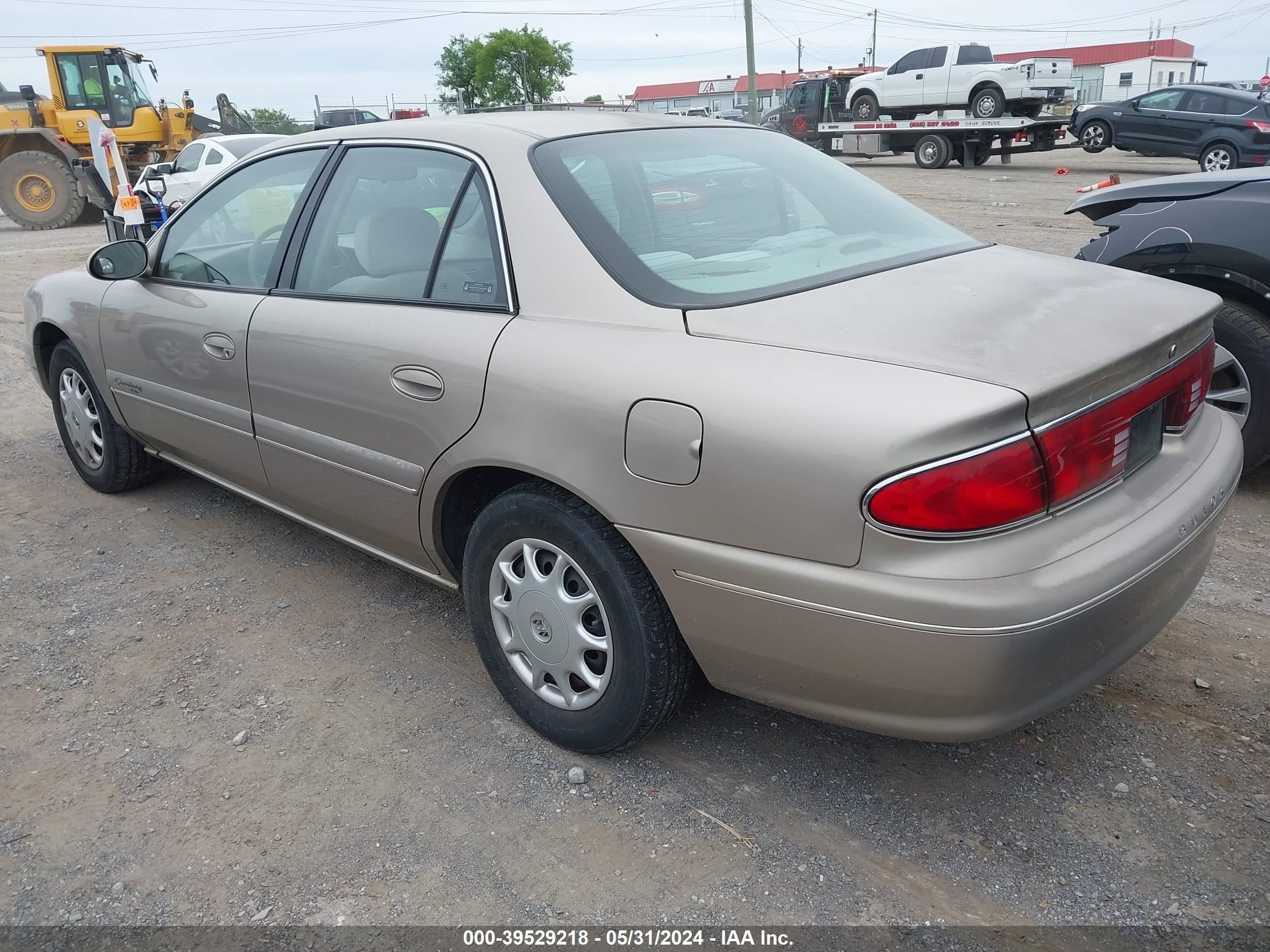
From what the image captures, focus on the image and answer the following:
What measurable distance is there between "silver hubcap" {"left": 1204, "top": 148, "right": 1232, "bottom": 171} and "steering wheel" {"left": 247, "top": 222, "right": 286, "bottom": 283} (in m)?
18.1

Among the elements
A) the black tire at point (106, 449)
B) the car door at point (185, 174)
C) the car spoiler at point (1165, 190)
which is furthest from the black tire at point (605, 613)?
the car door at point (185, 174)

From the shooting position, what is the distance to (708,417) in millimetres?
2064

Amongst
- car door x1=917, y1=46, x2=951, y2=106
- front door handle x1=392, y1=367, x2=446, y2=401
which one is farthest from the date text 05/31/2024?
car door x1=917, y1=46, x2=951, y2=106

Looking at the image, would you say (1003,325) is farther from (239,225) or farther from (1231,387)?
(239,225)

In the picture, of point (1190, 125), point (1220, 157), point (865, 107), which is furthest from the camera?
point (865, 107)

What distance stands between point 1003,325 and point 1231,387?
252 centimetres

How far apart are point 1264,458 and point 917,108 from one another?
2144 centimetres

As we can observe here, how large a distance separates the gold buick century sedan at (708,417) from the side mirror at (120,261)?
0.45 m

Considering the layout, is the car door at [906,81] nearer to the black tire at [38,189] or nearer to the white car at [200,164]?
the white car at [200,164]

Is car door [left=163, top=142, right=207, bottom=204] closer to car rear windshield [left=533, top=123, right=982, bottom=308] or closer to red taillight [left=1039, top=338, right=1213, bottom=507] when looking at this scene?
car rear windshield [left=533, top=123, right=982, bottom=308]

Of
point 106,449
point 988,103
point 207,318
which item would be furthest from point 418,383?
point 988,103

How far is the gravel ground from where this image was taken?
2.20m

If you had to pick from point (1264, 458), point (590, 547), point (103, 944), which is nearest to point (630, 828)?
point (590, 547)

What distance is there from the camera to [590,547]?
92.0 inches
